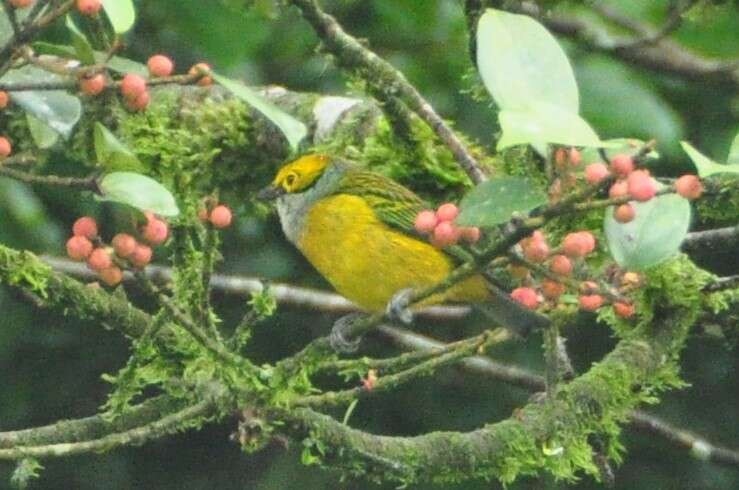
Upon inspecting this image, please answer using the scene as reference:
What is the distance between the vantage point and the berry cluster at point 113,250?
1.91 m

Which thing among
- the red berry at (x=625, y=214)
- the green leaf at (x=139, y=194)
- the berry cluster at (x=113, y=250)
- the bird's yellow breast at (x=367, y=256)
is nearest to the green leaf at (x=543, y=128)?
the red berry at (x=625, y=214)

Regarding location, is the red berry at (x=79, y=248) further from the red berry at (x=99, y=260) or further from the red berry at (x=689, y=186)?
the red berry at (x=689, y=186)

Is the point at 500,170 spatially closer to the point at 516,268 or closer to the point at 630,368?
the point at 630,368

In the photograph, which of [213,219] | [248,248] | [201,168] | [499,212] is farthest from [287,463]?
[499,212]

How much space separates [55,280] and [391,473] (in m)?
0.54

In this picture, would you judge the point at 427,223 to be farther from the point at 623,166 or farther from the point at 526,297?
the point at 526,297

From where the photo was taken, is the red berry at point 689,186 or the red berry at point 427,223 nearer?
the red berry at point 689,186

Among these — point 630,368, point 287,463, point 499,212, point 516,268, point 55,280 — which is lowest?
point 287,463

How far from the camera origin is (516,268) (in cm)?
201

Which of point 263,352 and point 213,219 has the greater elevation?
point 213,219

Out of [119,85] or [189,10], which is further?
[189,10]

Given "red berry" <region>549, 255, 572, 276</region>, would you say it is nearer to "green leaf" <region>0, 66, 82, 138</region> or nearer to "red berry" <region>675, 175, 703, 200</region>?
"red berry" <region>675, 175, 703, 200</region>

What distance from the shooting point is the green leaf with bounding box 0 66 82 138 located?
1.86 m

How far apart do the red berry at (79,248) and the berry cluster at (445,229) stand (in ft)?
1.22
